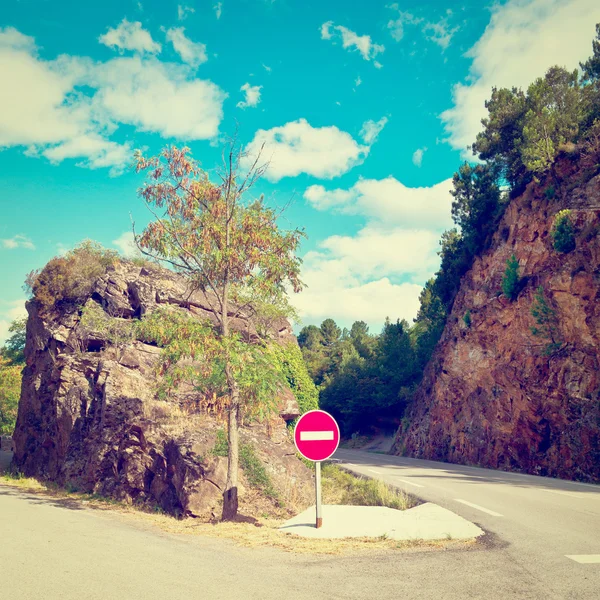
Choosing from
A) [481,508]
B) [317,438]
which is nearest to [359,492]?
[481,508]

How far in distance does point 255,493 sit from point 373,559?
6232mm

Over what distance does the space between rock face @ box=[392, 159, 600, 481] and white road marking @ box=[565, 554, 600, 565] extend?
490 inches

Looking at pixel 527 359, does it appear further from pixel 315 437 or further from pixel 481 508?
pixel 315 437

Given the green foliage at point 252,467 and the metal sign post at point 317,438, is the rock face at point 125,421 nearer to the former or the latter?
the green foliage at point 252,467

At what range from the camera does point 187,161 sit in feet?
34.2

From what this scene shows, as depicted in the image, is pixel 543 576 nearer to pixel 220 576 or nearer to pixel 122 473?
pixel 220 576

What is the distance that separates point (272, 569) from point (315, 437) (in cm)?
247

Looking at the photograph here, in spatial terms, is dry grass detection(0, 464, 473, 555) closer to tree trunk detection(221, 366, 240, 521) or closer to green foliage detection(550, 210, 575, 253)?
tree trunk detection(221, 366, 240, 521)

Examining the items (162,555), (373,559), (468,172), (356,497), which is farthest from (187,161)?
(468,172)

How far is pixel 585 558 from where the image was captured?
5949 mm

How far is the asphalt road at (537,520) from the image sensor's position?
5.31 metres

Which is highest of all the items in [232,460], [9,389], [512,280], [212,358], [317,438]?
[512,280]

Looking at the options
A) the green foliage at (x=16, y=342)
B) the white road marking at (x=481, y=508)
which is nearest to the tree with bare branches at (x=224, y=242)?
the white road marking at (x=481, y=508)

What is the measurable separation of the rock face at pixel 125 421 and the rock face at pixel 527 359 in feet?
35.4
